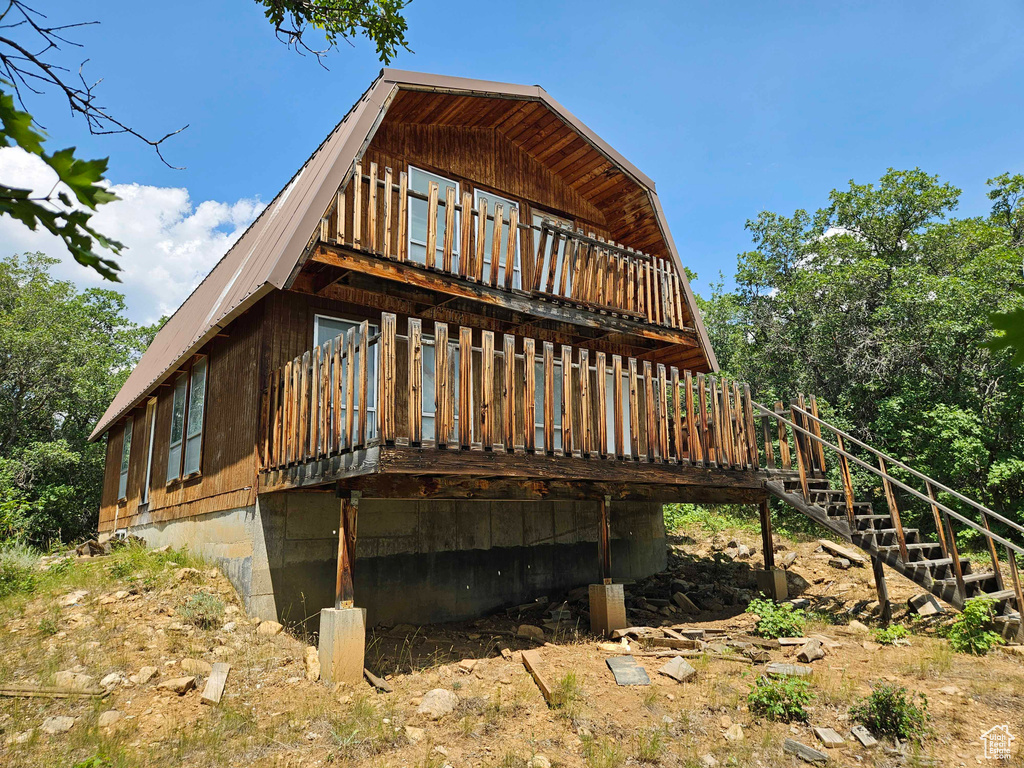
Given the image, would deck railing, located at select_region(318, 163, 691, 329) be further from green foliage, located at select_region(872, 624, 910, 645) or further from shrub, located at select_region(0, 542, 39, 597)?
shrub, located at select_region(0, 542, 39, 597)

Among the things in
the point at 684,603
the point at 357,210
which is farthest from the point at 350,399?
the point at 684,603

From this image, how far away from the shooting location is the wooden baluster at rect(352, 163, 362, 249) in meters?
10.0

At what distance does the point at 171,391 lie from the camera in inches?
599

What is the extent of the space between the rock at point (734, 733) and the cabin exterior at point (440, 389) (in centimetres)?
357

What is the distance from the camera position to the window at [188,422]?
1303 cm

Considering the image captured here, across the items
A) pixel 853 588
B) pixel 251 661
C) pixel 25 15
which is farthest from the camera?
pixel 853 588

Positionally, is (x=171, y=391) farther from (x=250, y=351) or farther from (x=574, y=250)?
(x=574, y=250)

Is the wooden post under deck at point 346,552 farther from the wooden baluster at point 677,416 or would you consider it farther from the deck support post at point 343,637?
the wooden baluster at point 677,416

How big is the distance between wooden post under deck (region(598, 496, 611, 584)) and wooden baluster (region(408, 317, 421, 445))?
13.6 ft

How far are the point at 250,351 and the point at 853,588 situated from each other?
467 inches

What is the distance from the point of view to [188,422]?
13664 mm

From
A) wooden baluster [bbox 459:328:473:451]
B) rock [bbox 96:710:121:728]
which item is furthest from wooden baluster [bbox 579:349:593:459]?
rock [bbox 96:710:121:728]

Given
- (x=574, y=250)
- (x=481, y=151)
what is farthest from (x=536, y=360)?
(x=481, y=151)

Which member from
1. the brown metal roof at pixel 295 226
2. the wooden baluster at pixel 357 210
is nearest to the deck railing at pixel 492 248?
the wooden baluster at pixel 357 210
